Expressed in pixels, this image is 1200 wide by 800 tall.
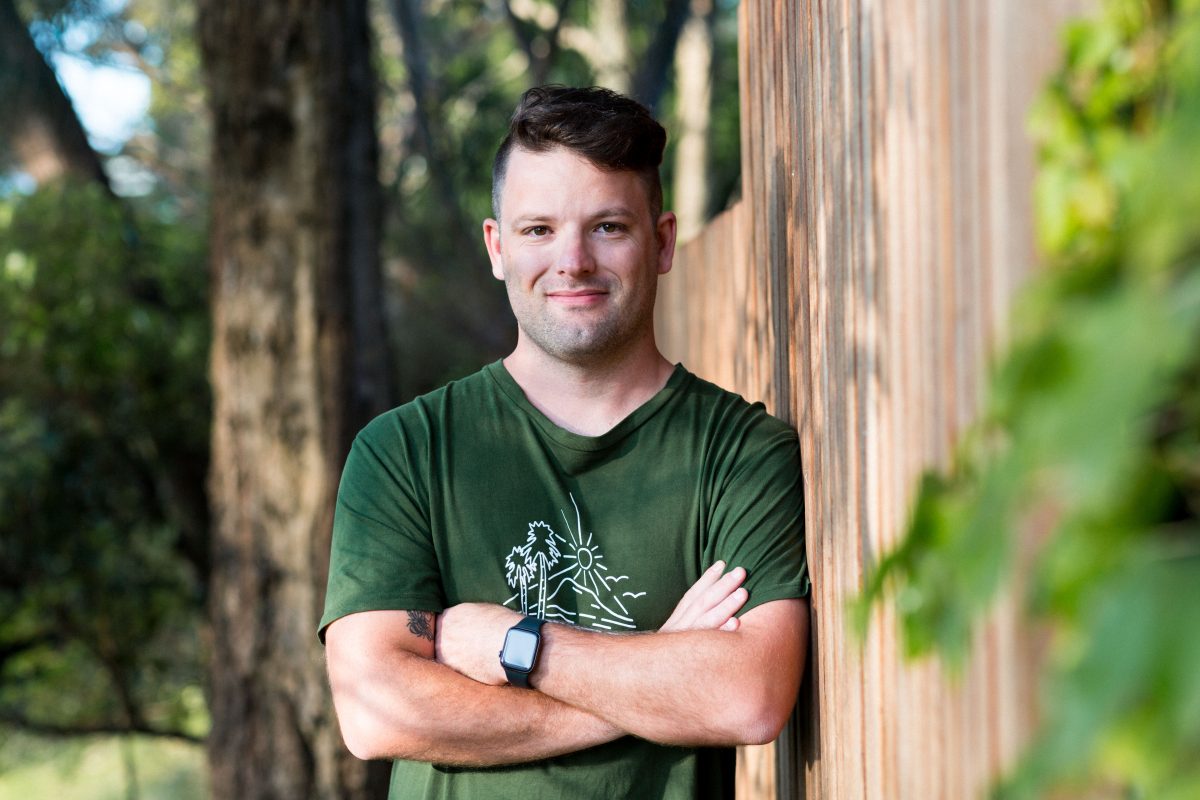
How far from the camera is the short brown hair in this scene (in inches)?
103

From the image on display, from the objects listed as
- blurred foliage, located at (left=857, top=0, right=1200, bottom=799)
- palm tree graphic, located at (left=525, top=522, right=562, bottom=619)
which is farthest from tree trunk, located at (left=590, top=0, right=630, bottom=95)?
blurred foliage, located at (left=857, top=0, right=1200, bottom=799)

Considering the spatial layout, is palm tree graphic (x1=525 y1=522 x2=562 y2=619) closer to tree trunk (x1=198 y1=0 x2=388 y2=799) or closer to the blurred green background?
the blurred green background

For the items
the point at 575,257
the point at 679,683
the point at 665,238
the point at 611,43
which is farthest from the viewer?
the point at 611,43

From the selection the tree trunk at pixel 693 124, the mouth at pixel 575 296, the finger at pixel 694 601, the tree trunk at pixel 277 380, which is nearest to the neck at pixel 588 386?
the mouth at pixel 575 296

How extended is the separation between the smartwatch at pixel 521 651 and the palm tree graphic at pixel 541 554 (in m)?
0.15

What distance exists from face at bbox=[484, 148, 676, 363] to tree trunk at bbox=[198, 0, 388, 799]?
2.66 meters

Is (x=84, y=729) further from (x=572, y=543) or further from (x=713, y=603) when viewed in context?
(x=713, y=603)

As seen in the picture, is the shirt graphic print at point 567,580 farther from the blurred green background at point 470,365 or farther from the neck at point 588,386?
the blurred green background at point 470,365

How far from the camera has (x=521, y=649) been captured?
2289 mm

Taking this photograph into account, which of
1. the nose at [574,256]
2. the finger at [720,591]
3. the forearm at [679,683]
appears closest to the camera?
the forearm at [679,683]

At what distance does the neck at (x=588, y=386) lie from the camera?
2598 mm

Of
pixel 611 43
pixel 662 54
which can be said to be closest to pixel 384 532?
pixel 662 54

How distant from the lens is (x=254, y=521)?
16.7ft

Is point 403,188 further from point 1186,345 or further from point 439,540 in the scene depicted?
point 1186,345
